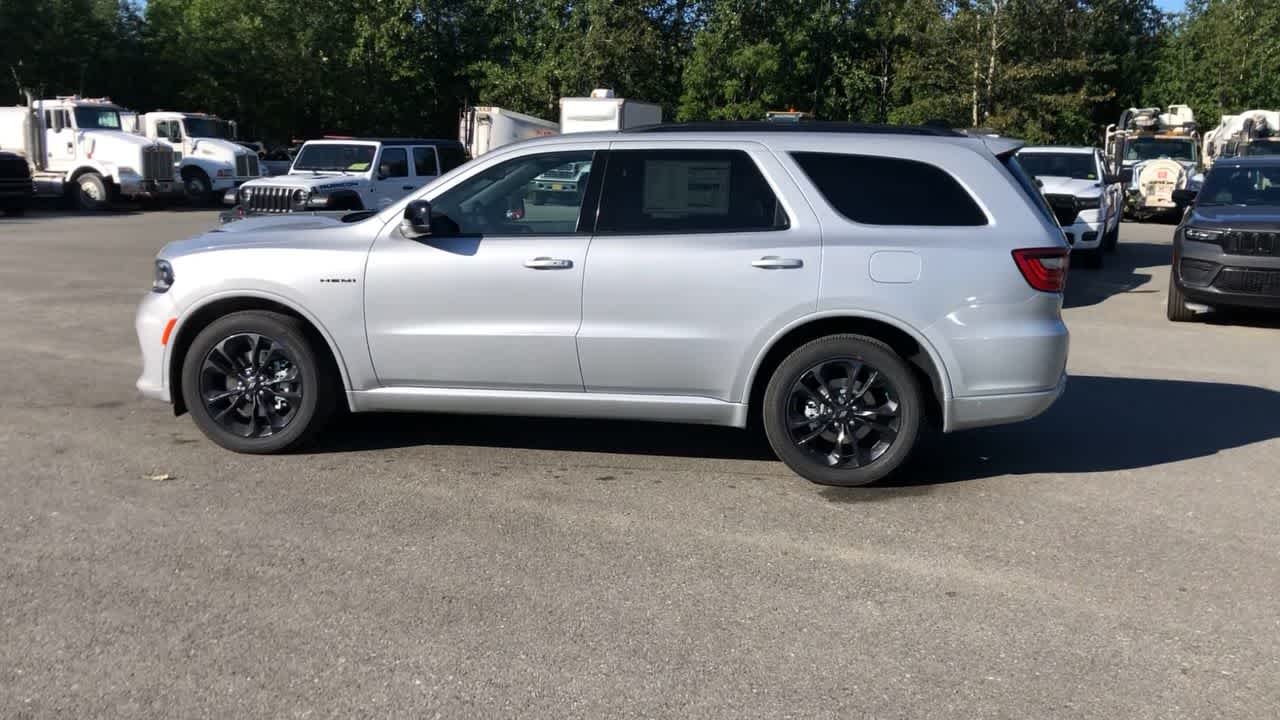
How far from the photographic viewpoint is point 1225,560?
5137 mm

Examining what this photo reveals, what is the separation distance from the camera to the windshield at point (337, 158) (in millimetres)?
18828

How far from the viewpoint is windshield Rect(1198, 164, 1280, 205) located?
515 inches

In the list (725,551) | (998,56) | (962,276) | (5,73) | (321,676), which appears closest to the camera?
(321,676)

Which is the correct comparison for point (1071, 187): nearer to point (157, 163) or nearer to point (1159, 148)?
point (1159, 148)

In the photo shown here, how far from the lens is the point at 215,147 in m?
33.7

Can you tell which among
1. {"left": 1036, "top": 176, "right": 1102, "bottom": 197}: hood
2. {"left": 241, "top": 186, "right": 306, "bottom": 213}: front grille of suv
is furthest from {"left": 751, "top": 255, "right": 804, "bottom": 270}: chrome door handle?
{"left": 241, "top": 186, "right": 306, "bottom": 213}: front grille of suv

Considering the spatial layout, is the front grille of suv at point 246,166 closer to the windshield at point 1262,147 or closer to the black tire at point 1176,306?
the windshield at point 1262,147

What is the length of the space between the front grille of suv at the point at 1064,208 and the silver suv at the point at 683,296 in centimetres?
1118

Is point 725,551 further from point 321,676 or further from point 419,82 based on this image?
point 419,82

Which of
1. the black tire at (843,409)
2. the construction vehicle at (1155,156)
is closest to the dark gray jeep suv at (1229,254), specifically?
the black tire at (843,409)

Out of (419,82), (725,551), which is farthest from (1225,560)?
(419,82)

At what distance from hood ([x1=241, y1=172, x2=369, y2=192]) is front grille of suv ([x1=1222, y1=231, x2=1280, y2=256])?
11849 mm

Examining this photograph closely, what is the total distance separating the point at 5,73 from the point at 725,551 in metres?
44.5

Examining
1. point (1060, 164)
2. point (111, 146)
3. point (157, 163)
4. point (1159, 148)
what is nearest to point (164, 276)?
point (1060, 164)
